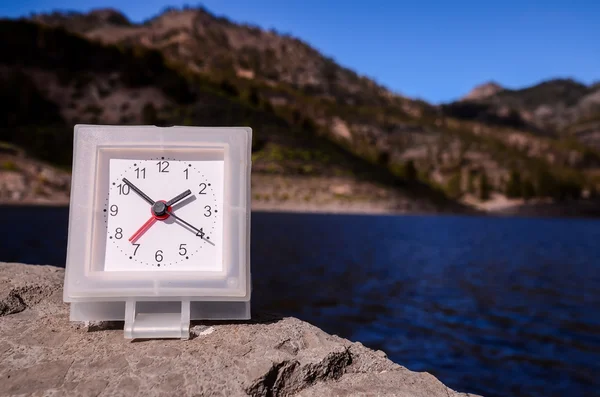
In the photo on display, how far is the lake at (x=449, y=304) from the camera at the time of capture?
8.38m

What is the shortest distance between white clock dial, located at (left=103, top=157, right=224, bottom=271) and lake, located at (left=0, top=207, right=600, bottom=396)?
5.66ft

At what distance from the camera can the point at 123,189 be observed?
397 centimetres

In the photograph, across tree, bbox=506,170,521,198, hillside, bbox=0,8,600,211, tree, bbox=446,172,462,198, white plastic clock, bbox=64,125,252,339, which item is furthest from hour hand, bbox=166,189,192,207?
tree, bbox=446,172,462,198

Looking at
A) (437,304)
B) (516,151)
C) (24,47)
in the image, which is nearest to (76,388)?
(437,304)

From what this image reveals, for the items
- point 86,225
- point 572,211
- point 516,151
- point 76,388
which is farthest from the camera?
point 516,151

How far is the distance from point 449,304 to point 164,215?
35.8ft

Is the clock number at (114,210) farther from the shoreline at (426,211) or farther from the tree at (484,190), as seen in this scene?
the tree at (484,190)

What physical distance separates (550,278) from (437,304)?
782 centimetres

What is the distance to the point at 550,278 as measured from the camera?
18984mm

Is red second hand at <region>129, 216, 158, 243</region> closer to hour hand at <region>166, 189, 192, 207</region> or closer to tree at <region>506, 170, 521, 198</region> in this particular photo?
hour hand at <region>166, 189, 192, 207</region>

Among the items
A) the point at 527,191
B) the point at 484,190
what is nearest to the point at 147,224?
the point at 484,190

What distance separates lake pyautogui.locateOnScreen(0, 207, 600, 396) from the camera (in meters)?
8.38

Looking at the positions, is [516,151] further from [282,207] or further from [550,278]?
[550,278]

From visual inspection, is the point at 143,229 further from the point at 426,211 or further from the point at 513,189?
the point at 513,189
